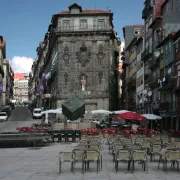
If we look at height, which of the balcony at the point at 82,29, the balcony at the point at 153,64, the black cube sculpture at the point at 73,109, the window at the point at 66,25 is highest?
the window at the point at 66,25

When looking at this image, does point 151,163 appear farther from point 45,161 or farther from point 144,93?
point 144,93

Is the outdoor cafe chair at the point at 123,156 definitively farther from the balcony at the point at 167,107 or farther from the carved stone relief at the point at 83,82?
the carved stone relief at the point at 83,82

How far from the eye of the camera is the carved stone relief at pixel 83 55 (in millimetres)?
69312

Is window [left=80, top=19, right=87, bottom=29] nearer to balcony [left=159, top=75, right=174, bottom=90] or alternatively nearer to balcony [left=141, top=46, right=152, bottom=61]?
balcony [left=141, top=46, right=152, bottom=61]

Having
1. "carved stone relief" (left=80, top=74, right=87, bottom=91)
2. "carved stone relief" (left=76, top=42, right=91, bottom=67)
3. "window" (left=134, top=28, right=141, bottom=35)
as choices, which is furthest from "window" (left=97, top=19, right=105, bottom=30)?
"window" (left=134, top=28, right=141, bottom=35)

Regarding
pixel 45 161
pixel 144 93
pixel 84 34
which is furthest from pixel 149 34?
pixel 45 161

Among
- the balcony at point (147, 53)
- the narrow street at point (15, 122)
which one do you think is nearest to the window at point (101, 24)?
the balcony at point (147, 53)

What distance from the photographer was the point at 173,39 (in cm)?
4491

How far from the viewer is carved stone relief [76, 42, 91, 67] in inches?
2729

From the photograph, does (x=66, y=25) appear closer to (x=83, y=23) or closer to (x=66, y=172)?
(x=83, y=23)

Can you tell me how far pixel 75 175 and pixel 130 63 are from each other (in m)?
69.4

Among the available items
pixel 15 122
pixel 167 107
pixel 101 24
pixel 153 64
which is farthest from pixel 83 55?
pixel 167 107

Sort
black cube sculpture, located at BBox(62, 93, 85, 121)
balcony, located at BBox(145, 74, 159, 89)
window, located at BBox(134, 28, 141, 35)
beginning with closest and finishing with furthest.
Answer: black cube sculpture, located at BBox(62, 93, 85, 121), balcony, located at BBox(145, 74, 159, 89), window, located at BBox(134, 28, 141, 35)

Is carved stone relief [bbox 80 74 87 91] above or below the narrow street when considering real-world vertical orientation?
above
